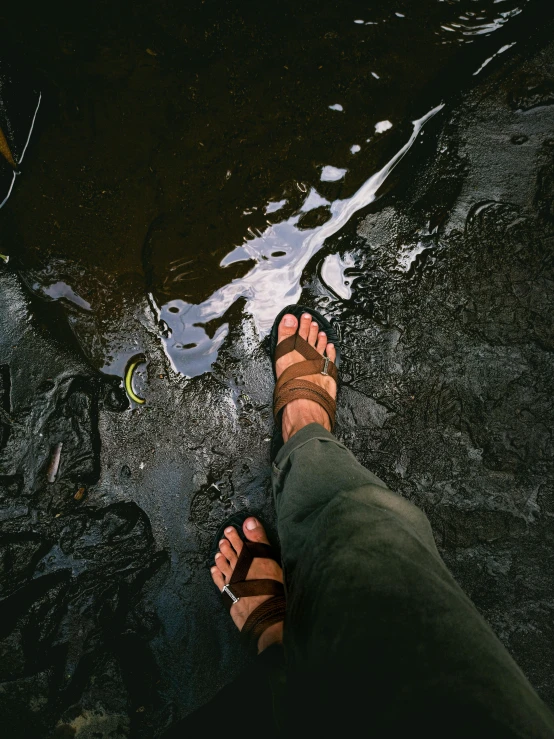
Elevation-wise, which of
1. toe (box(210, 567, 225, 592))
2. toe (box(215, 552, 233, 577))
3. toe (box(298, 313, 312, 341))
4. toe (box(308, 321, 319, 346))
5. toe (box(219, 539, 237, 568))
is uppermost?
toe (box(298, 313, 312, 341))

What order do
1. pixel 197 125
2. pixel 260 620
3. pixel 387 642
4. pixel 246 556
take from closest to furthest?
pixel 387 642, pixel 260 620, pixel 246 556, pixel 197 125

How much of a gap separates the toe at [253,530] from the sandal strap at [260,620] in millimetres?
256

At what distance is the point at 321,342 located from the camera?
2002 mm

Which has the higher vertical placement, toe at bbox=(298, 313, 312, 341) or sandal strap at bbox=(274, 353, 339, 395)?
toe at bbox=(298, 313, 312, 341)

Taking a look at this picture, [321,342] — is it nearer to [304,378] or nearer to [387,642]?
[304,378]

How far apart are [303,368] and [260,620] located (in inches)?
41.7

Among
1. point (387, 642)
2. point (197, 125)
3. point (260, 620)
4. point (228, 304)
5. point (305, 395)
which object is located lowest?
point (260, 620)

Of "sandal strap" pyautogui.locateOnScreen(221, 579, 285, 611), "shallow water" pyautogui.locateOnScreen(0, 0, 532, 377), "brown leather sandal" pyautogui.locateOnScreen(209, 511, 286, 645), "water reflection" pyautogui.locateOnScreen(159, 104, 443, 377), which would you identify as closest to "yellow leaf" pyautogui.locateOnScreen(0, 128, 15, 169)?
"shallow water" pyautogui.locateOnScreen(0, 0, 532, 377)

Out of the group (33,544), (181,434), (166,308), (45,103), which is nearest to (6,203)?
(45,103)

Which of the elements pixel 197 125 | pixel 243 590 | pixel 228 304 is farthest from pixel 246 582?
pixel 197 125

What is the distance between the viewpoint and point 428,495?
189 cm

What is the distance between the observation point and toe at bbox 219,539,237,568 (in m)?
1.88

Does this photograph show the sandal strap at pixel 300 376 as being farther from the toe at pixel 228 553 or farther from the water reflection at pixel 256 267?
the toe at pixel 228 553

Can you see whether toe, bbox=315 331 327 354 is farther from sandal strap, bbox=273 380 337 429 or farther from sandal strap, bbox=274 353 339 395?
sandal strap, bbox=273 380 337 429
